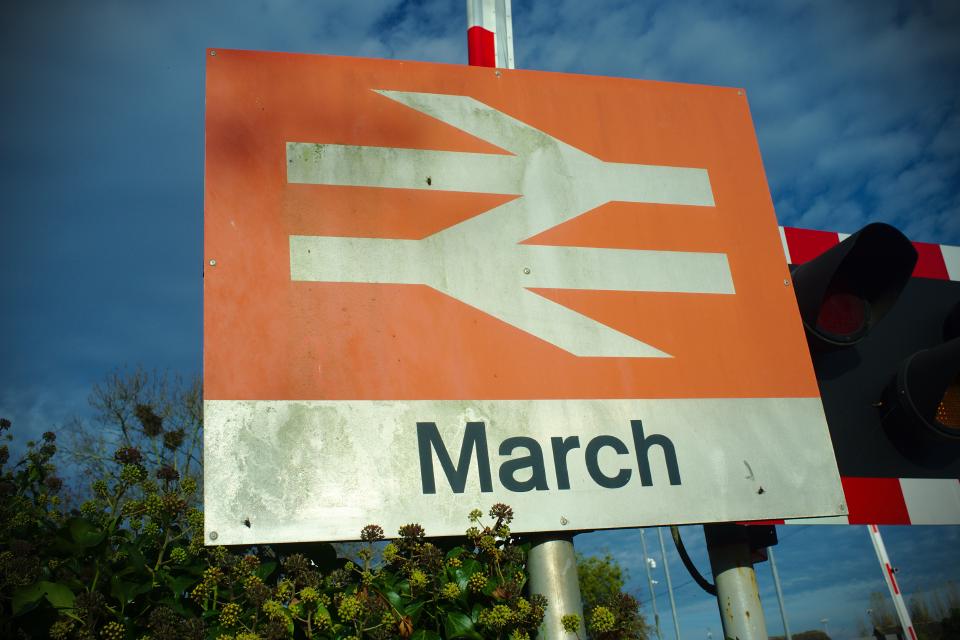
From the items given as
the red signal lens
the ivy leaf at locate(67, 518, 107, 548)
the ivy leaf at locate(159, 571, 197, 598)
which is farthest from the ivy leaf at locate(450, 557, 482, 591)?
the red signal lens

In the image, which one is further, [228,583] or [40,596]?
[228,583]

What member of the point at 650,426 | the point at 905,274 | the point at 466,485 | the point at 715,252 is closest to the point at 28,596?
the point at 466,485

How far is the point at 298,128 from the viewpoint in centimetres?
185

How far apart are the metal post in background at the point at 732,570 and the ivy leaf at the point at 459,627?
0.83 meters

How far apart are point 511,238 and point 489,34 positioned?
2.35ft

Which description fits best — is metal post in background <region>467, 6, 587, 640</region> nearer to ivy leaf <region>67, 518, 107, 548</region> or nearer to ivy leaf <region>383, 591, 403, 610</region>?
ivy leaf <region>383, 591, 403, 610</region>

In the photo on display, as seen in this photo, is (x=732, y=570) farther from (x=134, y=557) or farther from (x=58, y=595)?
(x=58, y=595)

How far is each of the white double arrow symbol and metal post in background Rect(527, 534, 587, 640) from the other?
43cm

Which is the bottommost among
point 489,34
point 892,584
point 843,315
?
point 892,584

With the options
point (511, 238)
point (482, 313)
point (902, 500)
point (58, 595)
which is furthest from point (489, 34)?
point (902, 500)

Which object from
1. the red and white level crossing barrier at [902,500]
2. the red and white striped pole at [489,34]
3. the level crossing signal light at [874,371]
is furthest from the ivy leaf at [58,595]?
the level crossing signal light at [874,371]

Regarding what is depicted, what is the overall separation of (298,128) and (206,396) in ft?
2.19

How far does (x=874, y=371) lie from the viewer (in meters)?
2.66

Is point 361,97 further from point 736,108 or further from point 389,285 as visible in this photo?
point 736,108
